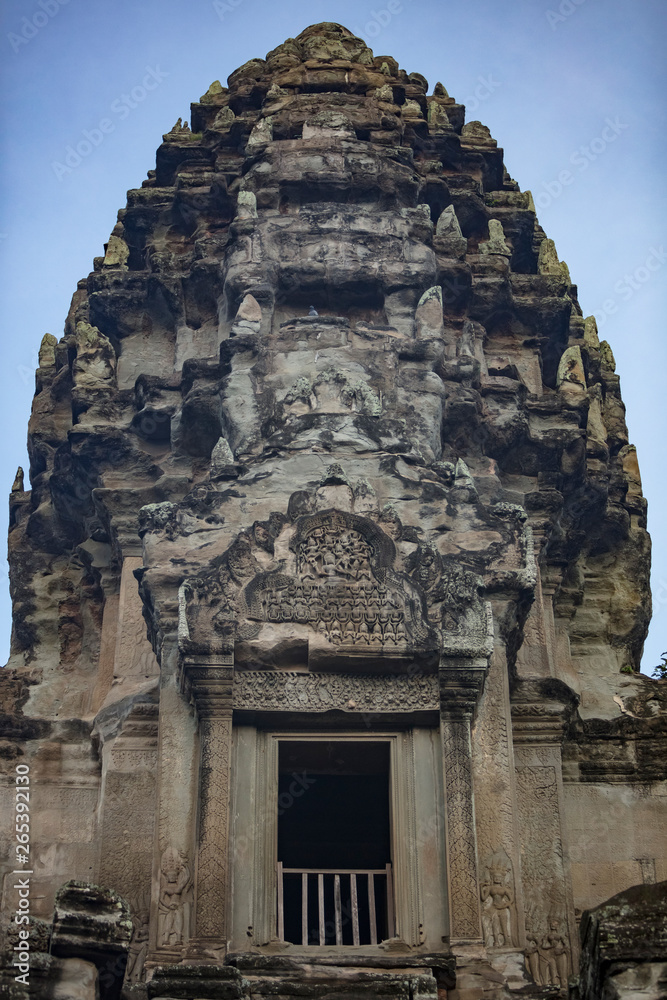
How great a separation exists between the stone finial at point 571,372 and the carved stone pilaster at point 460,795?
577 cm

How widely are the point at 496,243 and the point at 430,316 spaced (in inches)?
102

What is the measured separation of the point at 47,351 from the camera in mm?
21578

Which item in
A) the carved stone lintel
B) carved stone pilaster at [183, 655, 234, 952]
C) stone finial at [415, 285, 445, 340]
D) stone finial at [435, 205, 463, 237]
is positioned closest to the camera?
carved stone pilaster at [183, 655, 234, 952]

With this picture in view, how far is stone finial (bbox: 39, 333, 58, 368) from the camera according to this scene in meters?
21.4

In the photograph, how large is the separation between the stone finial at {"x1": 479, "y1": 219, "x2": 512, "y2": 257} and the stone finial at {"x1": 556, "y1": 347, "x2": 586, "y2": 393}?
177cm

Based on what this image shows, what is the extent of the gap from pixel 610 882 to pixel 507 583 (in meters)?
3.62

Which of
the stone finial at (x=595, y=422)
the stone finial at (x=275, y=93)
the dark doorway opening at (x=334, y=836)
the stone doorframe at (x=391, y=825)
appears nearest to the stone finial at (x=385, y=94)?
the stone finial at (x=275, y=93)

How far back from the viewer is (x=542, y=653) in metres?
17.9

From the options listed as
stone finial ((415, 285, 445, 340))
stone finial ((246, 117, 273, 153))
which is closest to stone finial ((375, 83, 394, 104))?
stone finial ((246, 117, 273, 153))

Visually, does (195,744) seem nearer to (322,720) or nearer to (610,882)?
(322,720)

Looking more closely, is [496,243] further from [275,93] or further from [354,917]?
[354,917]

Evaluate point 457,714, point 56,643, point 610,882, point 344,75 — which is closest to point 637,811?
point 610,882

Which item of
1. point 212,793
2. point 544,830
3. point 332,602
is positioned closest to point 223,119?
point 332,602

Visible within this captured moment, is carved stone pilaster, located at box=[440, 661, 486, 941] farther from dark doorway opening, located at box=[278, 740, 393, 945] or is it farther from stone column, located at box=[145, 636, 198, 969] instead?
dark doorway opening, located at box=[278, 740, 393, 945]
